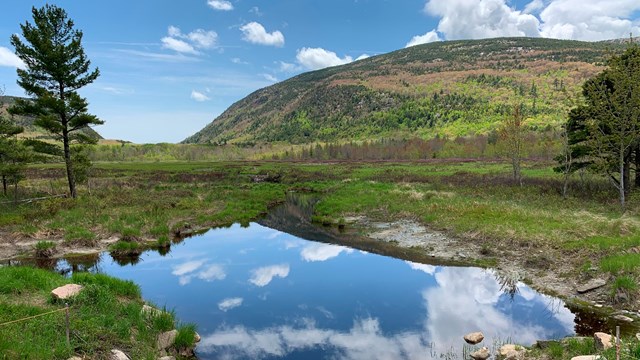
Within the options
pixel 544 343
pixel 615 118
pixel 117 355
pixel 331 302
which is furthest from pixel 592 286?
pixel 615 118

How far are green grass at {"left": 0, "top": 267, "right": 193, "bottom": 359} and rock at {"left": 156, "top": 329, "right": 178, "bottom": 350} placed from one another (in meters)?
0.18

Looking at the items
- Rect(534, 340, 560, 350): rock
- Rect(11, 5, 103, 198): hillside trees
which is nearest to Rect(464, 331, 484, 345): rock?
Rect(534, 340, 560, 350): rock

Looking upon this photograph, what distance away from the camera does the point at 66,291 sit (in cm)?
1158

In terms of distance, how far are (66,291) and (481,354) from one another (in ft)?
39.9

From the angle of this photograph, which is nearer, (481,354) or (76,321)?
(76,321)

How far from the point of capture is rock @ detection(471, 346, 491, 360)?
10.4 meters

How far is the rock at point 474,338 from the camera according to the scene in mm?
11500

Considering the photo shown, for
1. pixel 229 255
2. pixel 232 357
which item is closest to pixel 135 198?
pixel 229 255

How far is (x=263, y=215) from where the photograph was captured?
122 feet

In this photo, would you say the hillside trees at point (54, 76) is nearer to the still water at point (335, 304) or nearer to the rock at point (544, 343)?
the still water at point (335, 304)

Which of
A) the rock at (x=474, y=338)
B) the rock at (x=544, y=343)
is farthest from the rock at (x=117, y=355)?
the rock at (x=544, y=343)

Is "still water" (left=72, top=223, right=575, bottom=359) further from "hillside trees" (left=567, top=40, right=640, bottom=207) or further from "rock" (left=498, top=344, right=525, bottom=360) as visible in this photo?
"hillside trees" (left=567, top=40, right=640, bottom=207)

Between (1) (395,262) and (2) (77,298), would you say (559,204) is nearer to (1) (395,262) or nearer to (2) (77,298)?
(1) (395,262)

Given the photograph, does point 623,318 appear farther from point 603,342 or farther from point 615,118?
point 615,118
